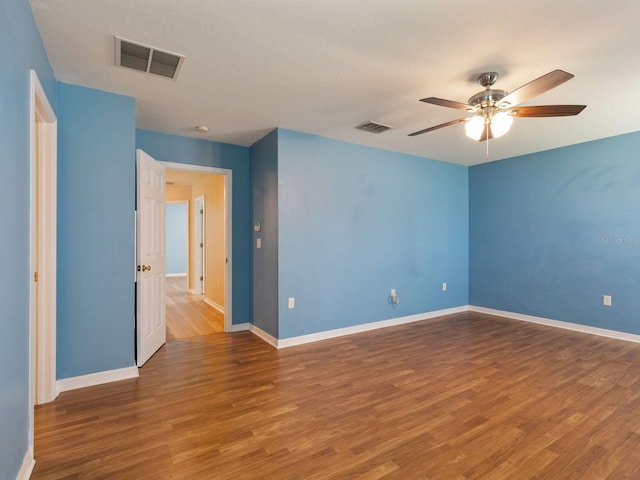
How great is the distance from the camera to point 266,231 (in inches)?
158

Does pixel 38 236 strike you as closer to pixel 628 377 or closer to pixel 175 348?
pixel 175 348

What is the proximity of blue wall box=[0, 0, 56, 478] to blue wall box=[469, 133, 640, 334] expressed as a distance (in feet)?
18.8

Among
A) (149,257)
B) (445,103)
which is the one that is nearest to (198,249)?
(149,257)

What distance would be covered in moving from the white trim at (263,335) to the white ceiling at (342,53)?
2.52 meters

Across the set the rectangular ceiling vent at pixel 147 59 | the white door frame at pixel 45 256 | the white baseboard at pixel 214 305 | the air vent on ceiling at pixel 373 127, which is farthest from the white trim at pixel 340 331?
the rectangular ceiling vent at pixel 147 59

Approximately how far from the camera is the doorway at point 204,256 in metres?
4.39

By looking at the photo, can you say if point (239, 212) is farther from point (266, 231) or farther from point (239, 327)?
point (239, 327)

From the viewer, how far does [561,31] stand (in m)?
1.96

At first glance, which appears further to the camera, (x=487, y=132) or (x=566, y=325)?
(x=566, y=325)

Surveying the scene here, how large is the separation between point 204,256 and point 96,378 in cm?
382

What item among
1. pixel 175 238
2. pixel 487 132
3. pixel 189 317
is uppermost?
pixel 487 132

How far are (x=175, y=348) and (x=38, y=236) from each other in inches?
74.8

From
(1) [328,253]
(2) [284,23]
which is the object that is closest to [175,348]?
(1) [328,253]

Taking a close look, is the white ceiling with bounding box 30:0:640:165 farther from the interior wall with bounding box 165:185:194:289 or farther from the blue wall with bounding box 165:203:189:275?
A: the blue wall with bounding box 165:203:189:275
